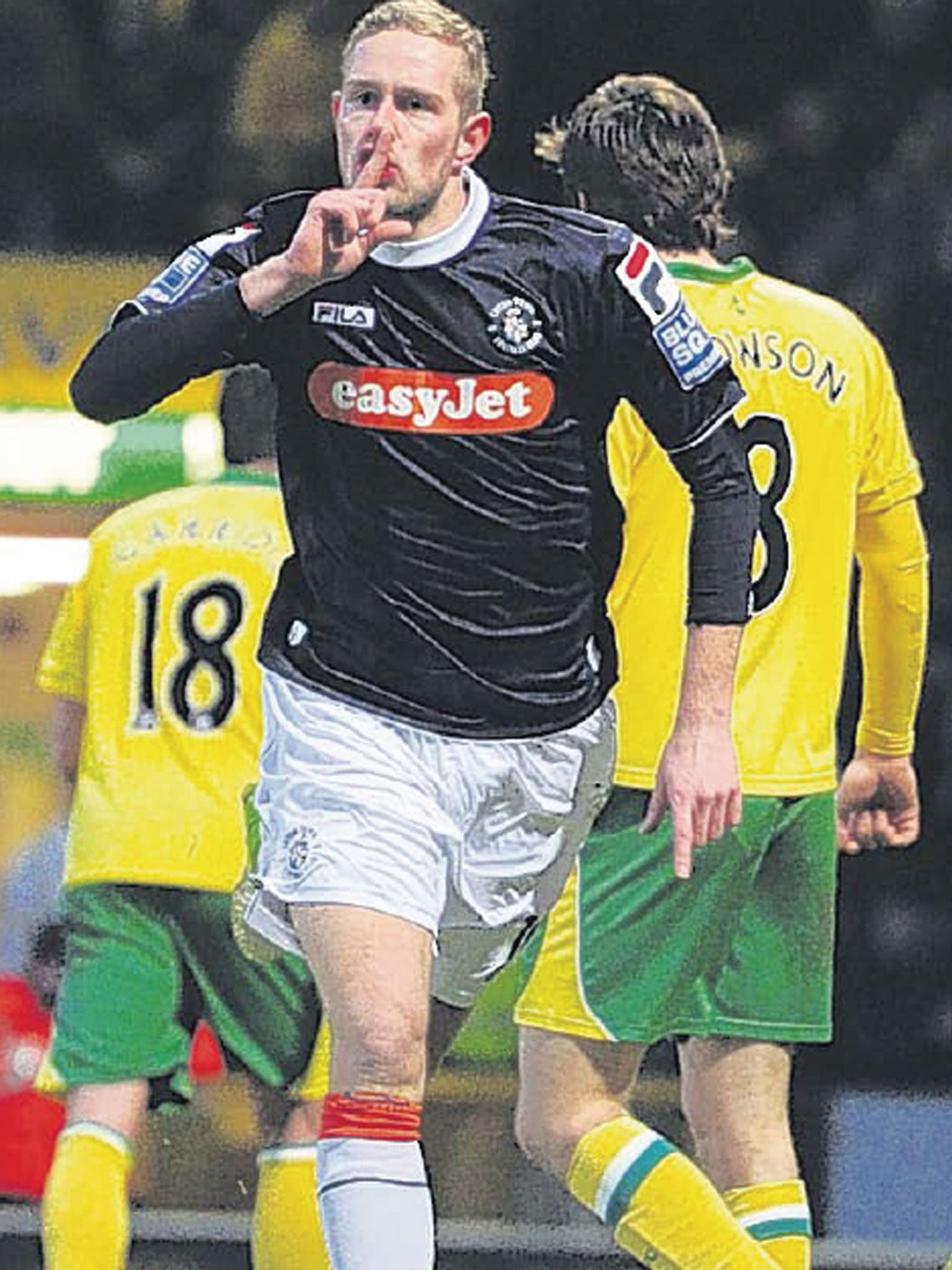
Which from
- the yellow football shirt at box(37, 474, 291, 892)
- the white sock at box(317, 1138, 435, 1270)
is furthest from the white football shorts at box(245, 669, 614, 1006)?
the yellow football shirt at box(37, 474, 291, 892)

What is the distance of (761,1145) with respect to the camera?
419cm

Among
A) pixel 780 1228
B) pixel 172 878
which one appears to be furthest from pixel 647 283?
pixel 780 1228

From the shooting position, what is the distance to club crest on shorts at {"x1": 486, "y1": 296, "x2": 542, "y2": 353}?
12.4 feet

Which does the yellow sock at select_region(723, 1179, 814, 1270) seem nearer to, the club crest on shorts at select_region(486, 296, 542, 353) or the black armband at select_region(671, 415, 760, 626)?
the black armband at select_region(671, 415, 760, 626)

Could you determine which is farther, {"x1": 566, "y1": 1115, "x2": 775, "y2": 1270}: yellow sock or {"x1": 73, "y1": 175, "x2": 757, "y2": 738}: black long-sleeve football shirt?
{"x1": 566, "y1": 1115, "x2": 775, "y2": 1270}: yellow sock

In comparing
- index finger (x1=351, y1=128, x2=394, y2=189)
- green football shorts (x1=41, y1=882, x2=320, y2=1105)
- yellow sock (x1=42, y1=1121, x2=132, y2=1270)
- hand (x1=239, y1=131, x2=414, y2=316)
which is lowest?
yellow sock (x1=42, y1=1121, x2=132, y2=1270)

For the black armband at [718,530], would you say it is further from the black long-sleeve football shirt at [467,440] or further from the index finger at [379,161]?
the index finger at [379,161]

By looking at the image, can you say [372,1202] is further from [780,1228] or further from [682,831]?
[780,1228]

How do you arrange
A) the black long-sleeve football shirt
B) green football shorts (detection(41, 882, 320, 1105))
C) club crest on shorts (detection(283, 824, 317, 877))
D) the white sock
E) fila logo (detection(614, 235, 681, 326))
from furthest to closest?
green football shorts (detection(41, 882, 320, 1105)), fila logo (detection(614, 235, 681, 326)), the black long-sleeve football shirt, club crest on shorts (detection(283, 824, 317, 877)), the white sock

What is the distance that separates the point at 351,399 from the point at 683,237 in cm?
68

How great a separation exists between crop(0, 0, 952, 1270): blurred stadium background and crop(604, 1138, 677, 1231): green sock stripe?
0.35 meters

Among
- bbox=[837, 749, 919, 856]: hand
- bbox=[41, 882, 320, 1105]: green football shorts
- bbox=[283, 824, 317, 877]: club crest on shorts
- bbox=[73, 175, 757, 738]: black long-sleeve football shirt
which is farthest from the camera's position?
bbox=[837, 749, 919, 856]: hand

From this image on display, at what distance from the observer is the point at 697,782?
3.79 metres

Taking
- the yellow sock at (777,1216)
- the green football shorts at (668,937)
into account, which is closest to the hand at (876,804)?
the green football shorts at (668,937)
